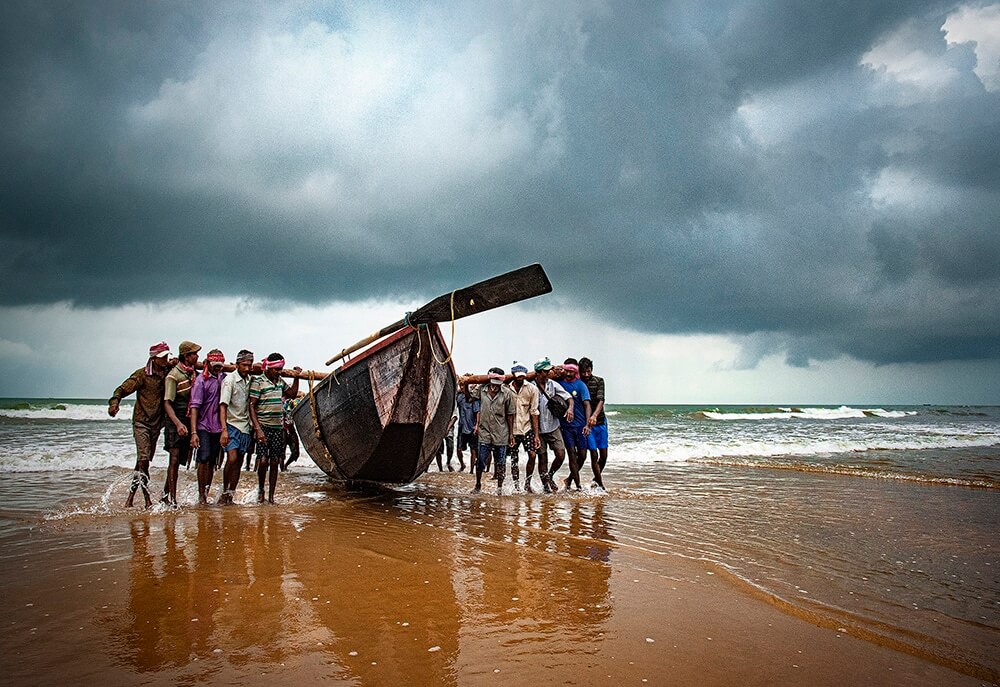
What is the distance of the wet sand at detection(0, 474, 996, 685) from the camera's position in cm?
272

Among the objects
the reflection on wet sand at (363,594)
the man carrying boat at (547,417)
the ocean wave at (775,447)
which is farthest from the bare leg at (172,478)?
the ocean wave at (775,447)

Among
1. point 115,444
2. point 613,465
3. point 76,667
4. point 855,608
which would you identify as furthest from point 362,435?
point 115,444

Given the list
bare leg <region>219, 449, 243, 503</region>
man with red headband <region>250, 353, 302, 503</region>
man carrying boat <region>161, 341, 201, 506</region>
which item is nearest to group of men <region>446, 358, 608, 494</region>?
man with red headband <region>250, 353, 302, 503</region>

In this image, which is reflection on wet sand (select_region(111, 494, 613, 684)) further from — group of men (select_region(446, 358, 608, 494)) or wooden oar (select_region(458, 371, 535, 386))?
wooden oar (select_region(458, 371, 535, 386))

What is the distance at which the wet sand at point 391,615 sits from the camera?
2717 mm

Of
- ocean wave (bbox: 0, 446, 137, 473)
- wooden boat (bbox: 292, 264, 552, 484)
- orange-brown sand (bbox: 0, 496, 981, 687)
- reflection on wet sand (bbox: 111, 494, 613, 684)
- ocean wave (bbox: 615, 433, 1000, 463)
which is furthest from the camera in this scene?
ocean wave (bbox: 615, 433, 1000, 463)

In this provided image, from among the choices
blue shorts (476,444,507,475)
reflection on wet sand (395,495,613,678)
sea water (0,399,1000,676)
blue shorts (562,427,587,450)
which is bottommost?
sea water (0,399,1000,676)

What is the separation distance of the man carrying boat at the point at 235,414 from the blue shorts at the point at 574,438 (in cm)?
449

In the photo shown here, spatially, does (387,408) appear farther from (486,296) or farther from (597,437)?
(597,437)

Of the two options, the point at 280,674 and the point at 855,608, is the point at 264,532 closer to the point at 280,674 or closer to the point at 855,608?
the point at 280,674

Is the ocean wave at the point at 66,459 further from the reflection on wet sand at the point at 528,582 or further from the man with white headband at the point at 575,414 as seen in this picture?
the man with white headband at the point at 575,414

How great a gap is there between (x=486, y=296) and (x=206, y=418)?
148 inches

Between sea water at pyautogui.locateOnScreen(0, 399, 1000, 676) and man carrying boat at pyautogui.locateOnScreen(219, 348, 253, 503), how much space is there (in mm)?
1030

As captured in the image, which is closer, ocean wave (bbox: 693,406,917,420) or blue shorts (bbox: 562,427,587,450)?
blue shorts (bbox: 562,427,587,450)
